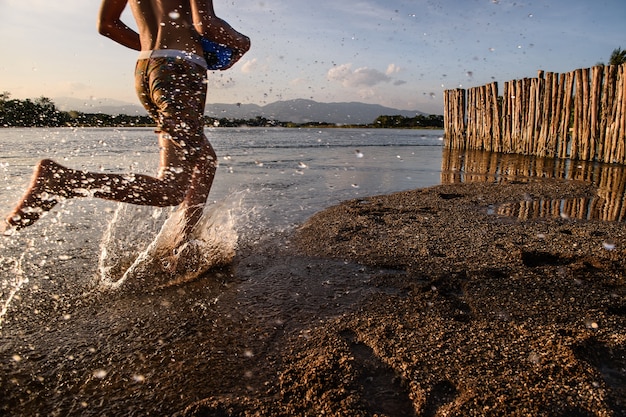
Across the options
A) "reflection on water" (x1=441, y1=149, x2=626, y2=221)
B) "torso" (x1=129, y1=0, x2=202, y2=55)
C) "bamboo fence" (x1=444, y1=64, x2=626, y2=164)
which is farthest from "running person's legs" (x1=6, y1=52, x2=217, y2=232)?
"bamboo fence" (x1=444, y1=64, x2=626, y2=164)

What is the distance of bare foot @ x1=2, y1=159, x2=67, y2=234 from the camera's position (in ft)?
7.22

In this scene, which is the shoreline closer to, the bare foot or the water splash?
the bare foot

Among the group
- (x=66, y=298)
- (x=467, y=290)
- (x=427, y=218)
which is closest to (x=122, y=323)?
(x=66, y=298)

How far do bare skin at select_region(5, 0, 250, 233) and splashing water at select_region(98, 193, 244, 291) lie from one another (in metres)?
0.14

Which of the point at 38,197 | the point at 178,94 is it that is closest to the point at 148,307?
the point at 38,197

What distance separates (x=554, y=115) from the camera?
38.7 ft

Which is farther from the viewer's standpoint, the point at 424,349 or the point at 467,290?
the point at 467,290

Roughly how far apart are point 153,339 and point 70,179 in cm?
107

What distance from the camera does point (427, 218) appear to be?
4.29m

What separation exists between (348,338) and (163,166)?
169 cm

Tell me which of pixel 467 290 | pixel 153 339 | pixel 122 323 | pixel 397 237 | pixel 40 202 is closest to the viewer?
pixel 153 339

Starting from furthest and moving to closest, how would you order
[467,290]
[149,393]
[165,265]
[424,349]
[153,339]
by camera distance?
[165,265]
[467,290]
[153,339]
[424,349]
[149,393]

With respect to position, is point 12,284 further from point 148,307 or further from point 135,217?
point 135,217

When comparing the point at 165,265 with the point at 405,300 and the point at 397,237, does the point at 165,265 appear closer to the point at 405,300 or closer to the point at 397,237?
the point at 405,300
